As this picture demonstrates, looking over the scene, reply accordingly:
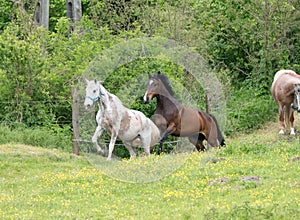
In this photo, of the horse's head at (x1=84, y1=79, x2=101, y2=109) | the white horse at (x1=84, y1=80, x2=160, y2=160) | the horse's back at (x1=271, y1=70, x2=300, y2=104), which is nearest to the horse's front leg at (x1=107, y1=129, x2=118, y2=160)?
the white horse at (x1=84, y1=80, x2=160, y2=160)

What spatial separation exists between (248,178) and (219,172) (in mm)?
1032

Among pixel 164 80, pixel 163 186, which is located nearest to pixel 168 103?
pixel 164 80

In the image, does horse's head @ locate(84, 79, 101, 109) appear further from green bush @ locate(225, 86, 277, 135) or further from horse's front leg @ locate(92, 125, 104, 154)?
green bush @ locate(225, 86, 277, 135)

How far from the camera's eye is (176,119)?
63.8 ft

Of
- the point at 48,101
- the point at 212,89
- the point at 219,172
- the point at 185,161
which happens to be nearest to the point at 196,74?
the point at 212,89

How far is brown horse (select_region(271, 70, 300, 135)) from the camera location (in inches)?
845

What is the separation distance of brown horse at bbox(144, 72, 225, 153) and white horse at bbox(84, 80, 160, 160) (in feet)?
1.43

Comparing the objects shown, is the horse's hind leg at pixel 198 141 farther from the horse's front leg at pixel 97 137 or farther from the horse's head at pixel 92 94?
the horse's head at pixel 92 94

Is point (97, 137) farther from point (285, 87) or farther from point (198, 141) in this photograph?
point (285, 87)

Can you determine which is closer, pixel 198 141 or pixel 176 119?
pixel 176 119

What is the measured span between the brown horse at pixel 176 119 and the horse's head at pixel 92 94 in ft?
4.10

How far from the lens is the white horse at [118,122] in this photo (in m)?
18.0

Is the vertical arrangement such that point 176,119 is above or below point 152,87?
below

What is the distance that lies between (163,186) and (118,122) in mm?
4750
